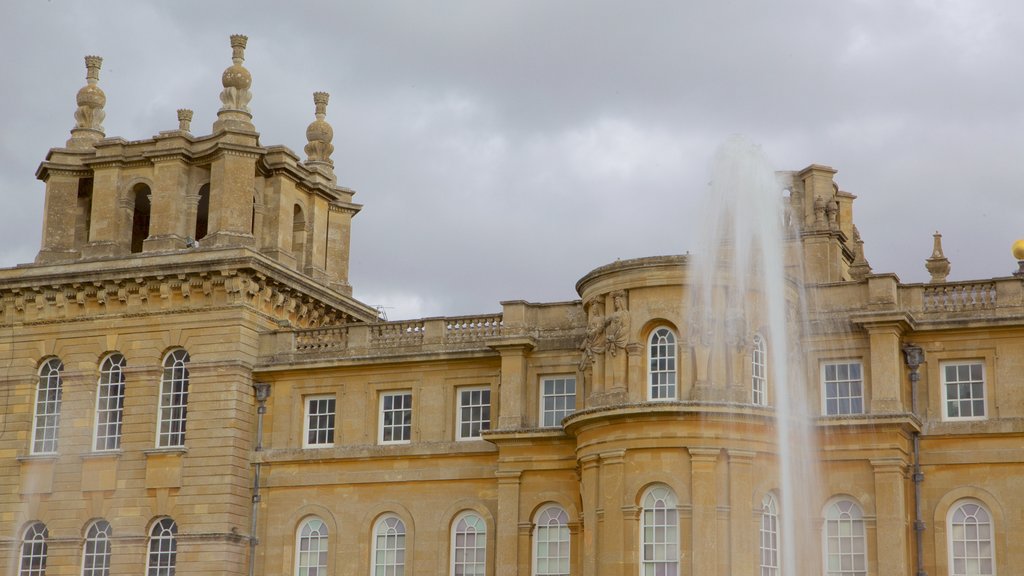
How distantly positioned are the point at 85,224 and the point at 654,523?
58.7 feet

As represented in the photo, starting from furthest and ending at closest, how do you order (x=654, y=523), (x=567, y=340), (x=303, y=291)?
(x=303, y=291) < (x=567, y=340) < (x=654, y=523)

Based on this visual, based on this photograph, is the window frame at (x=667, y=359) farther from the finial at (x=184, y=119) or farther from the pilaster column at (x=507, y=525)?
the finial at (x=184, y=119)

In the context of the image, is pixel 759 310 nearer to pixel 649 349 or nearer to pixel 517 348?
pixel 649 349

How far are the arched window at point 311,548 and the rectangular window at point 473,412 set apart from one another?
4141 millimetres

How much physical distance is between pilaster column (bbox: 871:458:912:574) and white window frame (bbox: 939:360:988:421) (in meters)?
1.70

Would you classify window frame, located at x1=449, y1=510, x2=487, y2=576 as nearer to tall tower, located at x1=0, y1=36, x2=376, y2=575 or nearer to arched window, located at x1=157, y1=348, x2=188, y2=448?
tall tower, located at x1=0, y1=36, x2=376, y2=575

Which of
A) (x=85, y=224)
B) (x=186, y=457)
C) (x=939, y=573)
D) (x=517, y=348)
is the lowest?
(x=939, y=573)

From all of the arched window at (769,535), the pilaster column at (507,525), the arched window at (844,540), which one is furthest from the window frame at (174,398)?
the arched window at (844,540)

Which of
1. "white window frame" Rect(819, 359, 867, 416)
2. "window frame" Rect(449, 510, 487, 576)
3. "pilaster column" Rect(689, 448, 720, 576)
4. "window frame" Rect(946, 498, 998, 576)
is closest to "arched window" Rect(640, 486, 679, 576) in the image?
"pilaster column" Rect(689, 448, 720, 576)

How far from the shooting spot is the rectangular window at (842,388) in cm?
3300

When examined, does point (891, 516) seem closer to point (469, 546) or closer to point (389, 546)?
point (469, 546)

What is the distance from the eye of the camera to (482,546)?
35344mm

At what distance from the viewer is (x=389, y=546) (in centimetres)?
3619

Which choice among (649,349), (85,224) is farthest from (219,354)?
(649,349)
